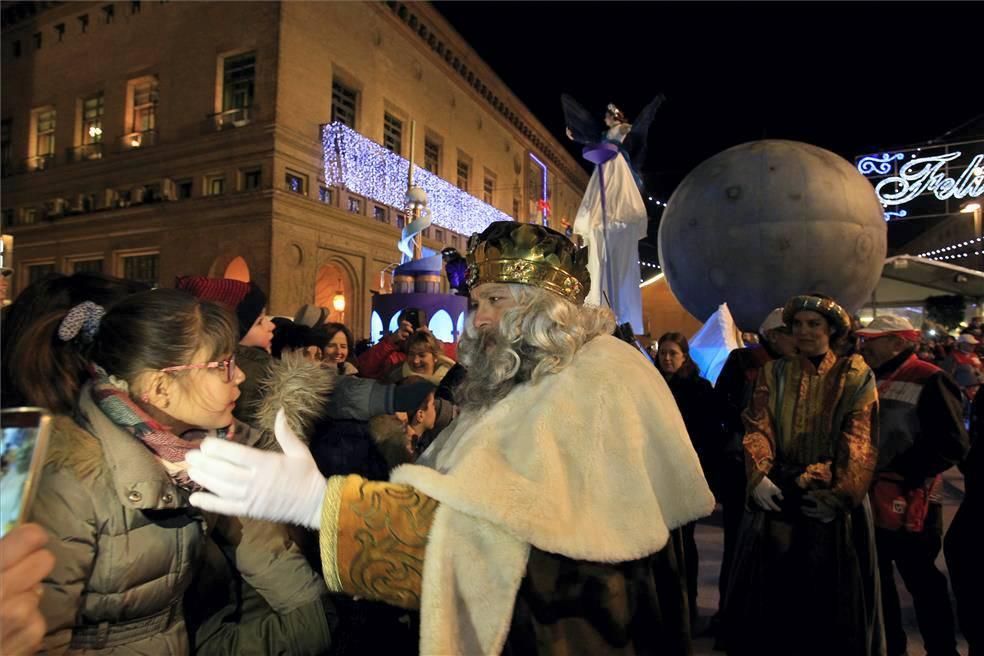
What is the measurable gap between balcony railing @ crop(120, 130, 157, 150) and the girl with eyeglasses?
23794 mm

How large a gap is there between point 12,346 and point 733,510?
445cm

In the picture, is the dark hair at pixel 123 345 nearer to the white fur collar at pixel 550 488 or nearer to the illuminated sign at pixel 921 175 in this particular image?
the white fur collar at pixel 550 488

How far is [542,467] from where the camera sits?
4.80 ft

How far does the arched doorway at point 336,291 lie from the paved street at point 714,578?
1850 centimetres

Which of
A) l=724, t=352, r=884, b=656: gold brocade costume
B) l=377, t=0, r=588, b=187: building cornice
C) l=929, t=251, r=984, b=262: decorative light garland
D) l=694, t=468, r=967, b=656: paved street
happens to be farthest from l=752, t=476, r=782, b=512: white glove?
l=377, t=0, r=588, b=187: building cornice

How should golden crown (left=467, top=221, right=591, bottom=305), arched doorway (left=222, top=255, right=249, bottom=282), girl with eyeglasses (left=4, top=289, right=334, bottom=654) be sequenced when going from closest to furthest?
1. girl with eyeglasses (left=4, top=289, right=334, bottom=654)
2. golden crown (left=467, top=221, right=591, bottom=305)
3. arched doorway (left=222, top=255, right=249, bottom=282)

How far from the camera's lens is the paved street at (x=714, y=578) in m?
3.83

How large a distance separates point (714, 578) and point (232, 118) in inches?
822

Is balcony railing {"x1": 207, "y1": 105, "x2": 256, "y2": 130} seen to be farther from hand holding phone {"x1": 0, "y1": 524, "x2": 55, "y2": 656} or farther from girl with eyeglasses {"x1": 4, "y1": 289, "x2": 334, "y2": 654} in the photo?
hand holding phone {"x1": 0, "y1": 524, "x2": 55, "y2": 656}

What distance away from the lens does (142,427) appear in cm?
165

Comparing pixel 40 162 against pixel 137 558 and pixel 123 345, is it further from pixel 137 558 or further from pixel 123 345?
pixel 137 558

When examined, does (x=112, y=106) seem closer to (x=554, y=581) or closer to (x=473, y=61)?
(x=473, y=61)

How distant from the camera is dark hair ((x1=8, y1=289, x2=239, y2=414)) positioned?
1.71 m

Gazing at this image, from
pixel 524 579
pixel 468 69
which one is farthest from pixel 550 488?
pixel 468 69
